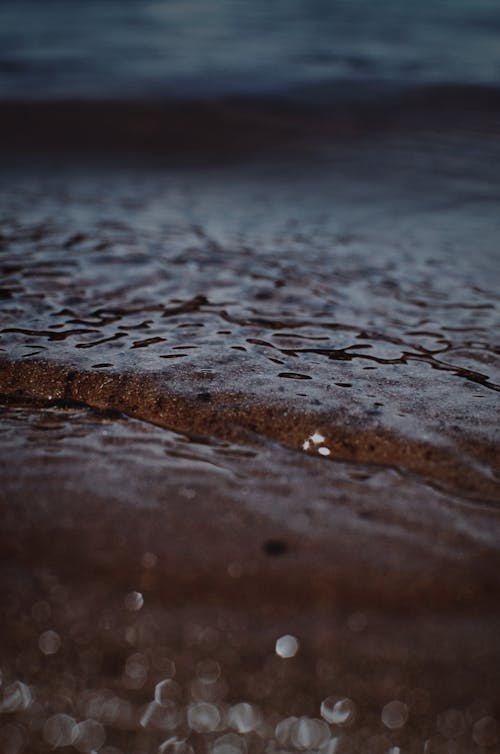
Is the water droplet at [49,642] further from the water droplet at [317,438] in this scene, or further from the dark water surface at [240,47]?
the dark water surface at [240,47]

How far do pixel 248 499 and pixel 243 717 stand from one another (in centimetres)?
33


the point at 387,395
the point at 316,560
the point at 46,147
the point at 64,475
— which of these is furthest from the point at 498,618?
the point at 46,147

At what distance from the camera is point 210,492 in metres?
1.03

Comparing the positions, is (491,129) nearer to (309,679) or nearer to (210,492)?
(210,492)

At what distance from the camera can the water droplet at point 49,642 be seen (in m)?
0.80

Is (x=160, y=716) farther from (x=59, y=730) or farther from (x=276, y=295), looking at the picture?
(x=276, y=295)

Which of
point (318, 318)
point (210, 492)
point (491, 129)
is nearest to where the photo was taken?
point (210, 492)

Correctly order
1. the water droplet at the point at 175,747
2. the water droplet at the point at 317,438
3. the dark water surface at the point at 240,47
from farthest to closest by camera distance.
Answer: the dark water surface at the point at 240,47
the water droplet at the point at 317,438
the water droplet at the point at 175,747

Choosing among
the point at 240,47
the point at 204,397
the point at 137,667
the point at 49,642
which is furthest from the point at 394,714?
the point at 240,47

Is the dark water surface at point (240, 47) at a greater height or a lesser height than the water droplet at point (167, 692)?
greater

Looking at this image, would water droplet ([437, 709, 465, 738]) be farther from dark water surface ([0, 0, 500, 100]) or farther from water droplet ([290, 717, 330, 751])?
dark water surface ([0, 0, 500, 100])

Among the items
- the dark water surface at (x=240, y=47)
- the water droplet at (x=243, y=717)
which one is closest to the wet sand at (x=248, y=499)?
the water droplet at (x=243, y=717)

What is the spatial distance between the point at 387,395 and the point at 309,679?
653 mm

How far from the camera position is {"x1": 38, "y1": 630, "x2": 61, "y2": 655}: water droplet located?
2.61ft
